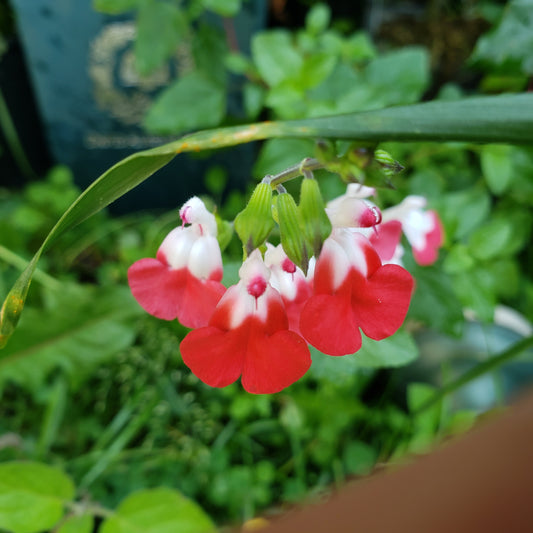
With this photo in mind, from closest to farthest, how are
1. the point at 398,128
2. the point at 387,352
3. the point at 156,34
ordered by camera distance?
the point at 398,128 < the point at 387,352 < the point at 156,34

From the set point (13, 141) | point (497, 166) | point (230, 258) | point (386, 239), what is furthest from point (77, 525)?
point (13, 141)

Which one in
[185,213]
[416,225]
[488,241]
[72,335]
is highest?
[185,213]

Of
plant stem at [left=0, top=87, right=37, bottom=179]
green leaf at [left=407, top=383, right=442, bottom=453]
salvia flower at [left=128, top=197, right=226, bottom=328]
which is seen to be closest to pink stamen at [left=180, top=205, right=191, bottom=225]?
salvia flower at [left=128, top=197, right=226, bottom=328]

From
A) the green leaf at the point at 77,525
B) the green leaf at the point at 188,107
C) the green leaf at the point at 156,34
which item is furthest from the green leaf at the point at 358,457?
the green leaf at the point at 156,34

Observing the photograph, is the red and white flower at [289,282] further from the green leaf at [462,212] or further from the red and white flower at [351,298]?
the green leaf at [462,212]

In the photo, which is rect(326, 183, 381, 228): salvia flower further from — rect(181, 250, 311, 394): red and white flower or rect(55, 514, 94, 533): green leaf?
rect(55, 514, 94, 533): green leaf

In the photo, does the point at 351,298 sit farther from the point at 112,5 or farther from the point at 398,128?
the point at 112,5
